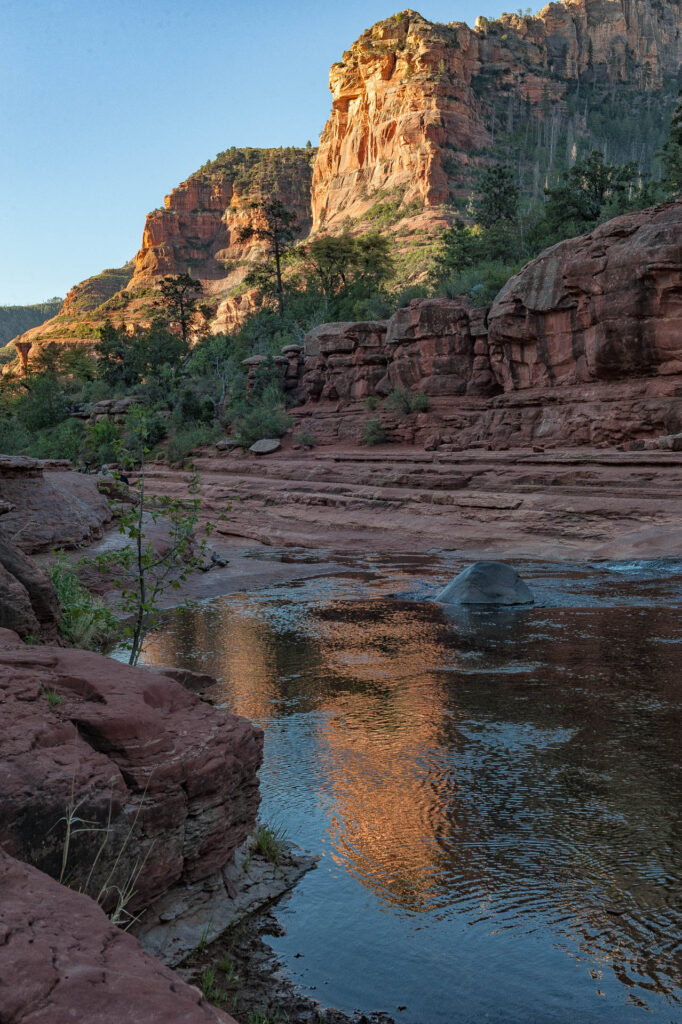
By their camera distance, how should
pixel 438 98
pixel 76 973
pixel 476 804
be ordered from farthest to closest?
1. pixel 438 98
2. pixel 476 804
3. pixel 76 973

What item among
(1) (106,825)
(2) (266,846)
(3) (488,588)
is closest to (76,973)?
(1) (106,825)

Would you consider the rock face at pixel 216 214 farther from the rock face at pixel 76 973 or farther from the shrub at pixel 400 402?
the rock face at pixel 76 973

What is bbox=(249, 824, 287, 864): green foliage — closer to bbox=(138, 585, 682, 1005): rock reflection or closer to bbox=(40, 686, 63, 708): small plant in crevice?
bbox=(138, 585, 682, 1005): rock reflection

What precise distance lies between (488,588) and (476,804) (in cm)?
688

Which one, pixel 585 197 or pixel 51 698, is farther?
pixel 585 197

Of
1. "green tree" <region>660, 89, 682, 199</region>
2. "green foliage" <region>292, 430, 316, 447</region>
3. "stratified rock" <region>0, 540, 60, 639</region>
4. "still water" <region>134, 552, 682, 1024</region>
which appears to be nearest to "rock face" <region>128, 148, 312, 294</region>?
"green tree" <region>660, 89, 682, 199</region>

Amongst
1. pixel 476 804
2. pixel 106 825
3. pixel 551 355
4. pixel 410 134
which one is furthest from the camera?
pixel 410 134

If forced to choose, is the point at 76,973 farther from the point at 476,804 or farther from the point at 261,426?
the point at 261,426

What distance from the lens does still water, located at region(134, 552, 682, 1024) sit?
3.16 m

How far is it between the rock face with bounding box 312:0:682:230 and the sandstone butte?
0.55 feet

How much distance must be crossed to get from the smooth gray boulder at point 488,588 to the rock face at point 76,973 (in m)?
9.73

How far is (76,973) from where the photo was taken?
1714 mm

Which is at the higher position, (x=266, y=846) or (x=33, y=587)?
(x=33, y=587)

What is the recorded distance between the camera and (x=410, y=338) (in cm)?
2864
